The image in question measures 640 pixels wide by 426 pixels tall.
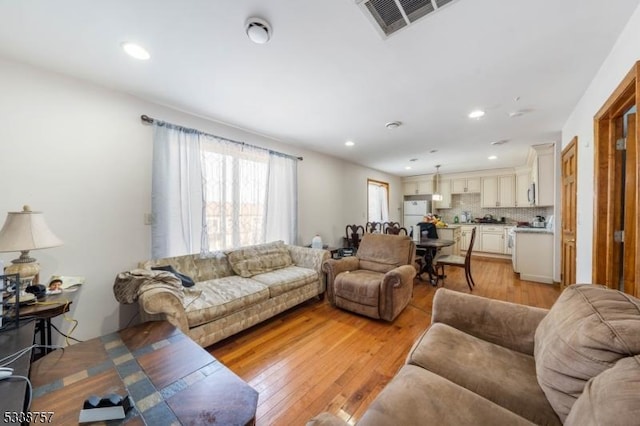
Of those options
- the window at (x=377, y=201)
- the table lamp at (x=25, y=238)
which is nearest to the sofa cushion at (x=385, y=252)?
the window at (x=377, y=201)

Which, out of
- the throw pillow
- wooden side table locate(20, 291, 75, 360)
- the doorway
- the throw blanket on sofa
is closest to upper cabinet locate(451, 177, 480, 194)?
the doorway

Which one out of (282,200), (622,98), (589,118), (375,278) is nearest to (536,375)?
(375,278)

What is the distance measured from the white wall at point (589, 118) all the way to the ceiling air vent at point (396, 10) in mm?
1263

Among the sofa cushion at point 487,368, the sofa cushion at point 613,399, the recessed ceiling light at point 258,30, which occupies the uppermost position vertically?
the recessed ceiling light at point 258,30

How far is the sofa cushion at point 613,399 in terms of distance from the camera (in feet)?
1.80

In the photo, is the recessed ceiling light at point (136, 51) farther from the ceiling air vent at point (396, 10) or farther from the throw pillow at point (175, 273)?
the throw pillow at point (175, 273)

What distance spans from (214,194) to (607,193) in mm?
3916

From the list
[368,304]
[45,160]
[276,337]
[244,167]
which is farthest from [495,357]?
[45,160]

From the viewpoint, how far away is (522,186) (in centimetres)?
→ 579

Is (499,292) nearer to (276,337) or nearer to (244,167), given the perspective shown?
(276,337)

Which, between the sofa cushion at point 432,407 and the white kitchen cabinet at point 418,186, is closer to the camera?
the sofa cushion at point 432,407

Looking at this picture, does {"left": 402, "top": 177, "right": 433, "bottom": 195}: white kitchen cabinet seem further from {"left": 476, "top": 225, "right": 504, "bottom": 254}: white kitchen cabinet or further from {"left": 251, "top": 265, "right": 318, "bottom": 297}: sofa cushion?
{"left": 251, "top": 265, "right": 318, "bottom": 297}: sofa cushion

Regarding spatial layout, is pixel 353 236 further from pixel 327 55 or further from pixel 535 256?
pixel 327 55

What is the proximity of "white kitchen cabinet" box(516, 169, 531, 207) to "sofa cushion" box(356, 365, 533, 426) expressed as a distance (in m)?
6.54
